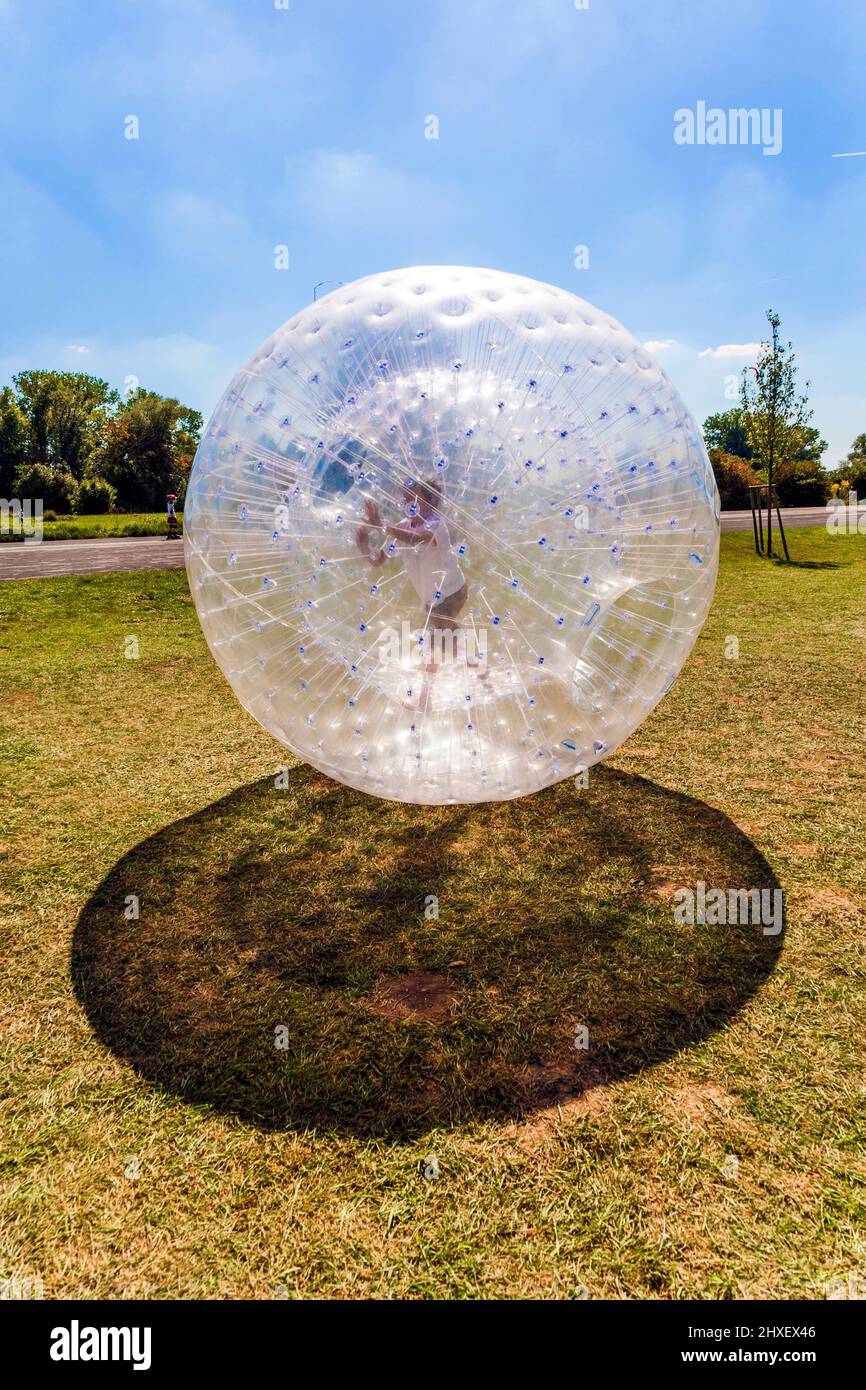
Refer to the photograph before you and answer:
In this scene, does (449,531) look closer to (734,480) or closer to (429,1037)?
(429,1037)

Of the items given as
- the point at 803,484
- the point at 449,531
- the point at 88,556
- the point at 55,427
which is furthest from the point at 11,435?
the point at 449,531

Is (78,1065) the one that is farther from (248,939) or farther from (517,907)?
(517,907)

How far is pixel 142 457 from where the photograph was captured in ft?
158

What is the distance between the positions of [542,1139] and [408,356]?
2859mm

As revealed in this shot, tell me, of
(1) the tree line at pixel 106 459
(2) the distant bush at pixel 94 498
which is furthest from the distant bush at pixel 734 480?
(2) the distant bush at pixel 94 498

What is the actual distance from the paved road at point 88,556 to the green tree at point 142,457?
2762 centimetres

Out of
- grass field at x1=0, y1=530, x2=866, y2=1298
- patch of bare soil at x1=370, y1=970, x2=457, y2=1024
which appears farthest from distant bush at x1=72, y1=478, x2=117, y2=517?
patch of bare soil at x1=370, y1=970, x2=457, y2=1024

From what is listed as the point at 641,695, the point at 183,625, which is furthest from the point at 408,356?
the point at 183,625

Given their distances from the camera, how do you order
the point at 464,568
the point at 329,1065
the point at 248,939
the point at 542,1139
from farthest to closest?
the point at 248,939 → the point at 464,568 → the point at 329,1065 → the point at 542,1139

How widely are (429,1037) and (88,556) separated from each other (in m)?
16.6

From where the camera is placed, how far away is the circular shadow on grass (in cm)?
254

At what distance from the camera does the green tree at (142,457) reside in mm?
47688

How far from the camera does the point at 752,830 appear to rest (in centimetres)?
416

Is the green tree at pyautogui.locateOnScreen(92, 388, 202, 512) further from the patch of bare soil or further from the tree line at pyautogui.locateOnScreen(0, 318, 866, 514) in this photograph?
the patch of bare soil
